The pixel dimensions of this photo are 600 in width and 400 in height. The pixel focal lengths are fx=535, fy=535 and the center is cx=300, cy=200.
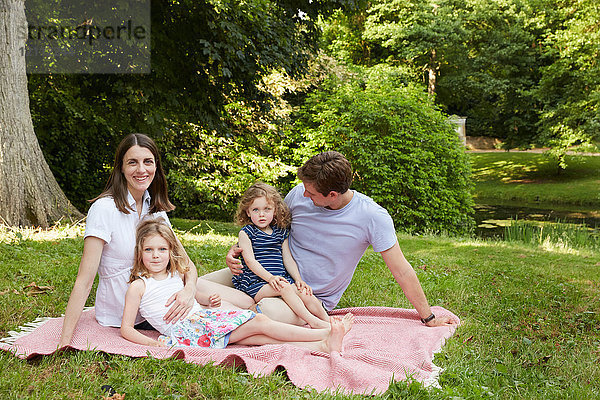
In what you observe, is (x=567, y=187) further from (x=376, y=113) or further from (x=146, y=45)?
(x=146, y=45)

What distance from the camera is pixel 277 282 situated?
3639mm

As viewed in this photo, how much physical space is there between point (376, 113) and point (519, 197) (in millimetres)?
13834

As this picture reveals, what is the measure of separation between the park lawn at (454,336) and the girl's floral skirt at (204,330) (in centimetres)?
37

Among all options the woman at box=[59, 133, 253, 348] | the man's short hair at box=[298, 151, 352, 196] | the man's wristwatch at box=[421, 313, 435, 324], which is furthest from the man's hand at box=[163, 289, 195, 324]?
the man's wristwatch at box=[421, 313, 435, 324]

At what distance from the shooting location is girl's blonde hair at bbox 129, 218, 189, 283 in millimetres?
3322

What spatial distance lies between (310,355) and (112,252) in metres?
1.37

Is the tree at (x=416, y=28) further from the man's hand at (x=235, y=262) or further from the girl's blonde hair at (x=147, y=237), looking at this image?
the girl's blonde hair at (x=147, y=237)

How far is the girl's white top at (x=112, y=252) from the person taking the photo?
3.20 metres

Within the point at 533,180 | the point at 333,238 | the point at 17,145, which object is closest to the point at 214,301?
the point at 333,238

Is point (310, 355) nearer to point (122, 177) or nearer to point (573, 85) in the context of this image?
point (122, 177)

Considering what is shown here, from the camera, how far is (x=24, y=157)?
6.69m

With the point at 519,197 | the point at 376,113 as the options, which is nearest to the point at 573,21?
the point at 519,197

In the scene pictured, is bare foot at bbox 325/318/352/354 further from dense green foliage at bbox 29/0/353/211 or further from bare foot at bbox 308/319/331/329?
dense green foliage at bbox 29/0/353/211

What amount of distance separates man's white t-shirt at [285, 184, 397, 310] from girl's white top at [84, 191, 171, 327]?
1.17 metres
